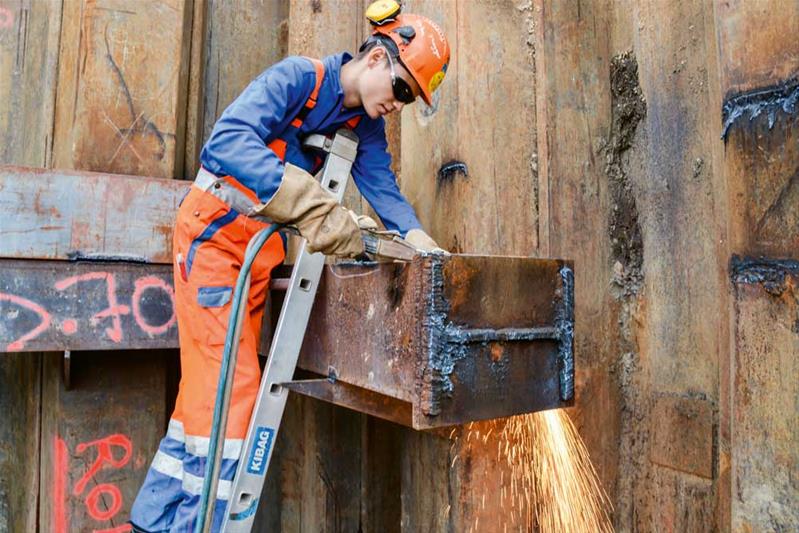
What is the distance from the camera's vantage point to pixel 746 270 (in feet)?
3.92

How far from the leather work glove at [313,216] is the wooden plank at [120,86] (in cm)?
95

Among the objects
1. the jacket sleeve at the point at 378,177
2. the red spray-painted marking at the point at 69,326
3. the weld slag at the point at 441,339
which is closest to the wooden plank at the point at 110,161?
the red spray-painted marking at the point at 69,326

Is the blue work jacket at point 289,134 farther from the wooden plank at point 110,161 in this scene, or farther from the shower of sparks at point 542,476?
the shower of sparks at point 542,476

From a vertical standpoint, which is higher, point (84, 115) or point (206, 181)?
point (84, 115)

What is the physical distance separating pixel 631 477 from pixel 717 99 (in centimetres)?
117

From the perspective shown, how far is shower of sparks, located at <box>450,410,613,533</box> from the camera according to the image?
1.72 metres

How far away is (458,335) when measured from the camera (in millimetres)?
1314

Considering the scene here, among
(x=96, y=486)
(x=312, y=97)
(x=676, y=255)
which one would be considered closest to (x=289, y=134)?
(x=312, y=97)

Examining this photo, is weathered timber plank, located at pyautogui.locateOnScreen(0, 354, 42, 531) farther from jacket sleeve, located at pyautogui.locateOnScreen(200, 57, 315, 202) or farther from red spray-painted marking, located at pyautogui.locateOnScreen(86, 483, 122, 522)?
jacket sleeve, located at pyautogui.locateOnScreen(200, 57, 315, 202)

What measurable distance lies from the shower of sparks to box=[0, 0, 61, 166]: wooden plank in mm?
2002

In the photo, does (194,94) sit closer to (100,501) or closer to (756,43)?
(100,501)

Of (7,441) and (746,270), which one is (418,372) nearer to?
(746,270)

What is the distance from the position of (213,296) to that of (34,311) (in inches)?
25.1

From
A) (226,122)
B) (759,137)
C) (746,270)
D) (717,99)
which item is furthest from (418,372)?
(717,99)
